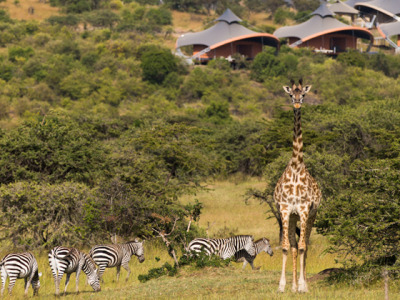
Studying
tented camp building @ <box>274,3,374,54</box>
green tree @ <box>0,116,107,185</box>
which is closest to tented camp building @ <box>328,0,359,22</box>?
tented camp building @ <box>274,3,374,54</box>

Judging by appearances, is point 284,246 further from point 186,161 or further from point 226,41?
point 226,41

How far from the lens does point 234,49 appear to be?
9556 centimetres

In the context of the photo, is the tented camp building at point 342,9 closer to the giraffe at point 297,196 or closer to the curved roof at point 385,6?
the curved roof at point 385,6

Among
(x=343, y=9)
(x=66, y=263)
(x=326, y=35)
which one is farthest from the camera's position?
(x=343, y=9)

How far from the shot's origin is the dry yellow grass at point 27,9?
113000 millimetres

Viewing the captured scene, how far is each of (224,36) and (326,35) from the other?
1665 centimetres

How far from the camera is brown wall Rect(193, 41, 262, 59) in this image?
9469cm

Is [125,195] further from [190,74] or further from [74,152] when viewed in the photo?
[190,74]

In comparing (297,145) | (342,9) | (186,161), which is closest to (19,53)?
(342,9)

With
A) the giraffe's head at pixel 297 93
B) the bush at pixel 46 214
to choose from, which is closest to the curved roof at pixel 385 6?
the bush at pixel 46 214

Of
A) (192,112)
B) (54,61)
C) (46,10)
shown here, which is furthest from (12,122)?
(46,10)

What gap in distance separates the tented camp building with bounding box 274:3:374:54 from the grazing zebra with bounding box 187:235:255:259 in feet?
276

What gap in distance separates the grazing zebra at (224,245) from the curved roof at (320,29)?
8490 cm

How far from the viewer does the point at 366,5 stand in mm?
118750
